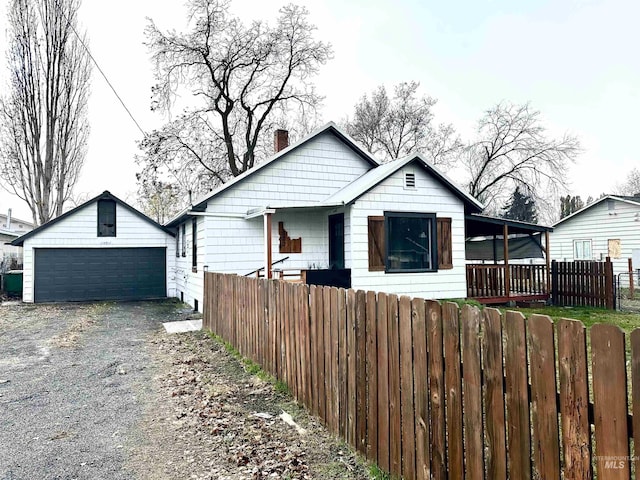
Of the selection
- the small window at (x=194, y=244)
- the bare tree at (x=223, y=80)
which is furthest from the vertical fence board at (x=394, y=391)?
the bare tree at (x=223, y=80)

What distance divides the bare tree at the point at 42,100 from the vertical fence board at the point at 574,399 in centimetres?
2427

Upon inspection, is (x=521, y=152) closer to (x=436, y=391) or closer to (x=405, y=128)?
(x=405, y=128)

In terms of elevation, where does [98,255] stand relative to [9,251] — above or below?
below

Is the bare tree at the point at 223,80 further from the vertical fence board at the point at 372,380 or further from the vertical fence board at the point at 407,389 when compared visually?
the vertical fence board at the point at 407,389

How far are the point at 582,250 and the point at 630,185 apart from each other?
30.0 m

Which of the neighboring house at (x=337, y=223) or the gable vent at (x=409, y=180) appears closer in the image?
the neighboring house at (x=337, y=223)

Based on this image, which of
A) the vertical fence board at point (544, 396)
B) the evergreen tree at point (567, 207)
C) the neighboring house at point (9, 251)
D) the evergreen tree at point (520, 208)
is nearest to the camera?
the vertical fence board at point (544, 396)

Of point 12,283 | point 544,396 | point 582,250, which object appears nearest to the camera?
point 544,396

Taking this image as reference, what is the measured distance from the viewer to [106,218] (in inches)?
677

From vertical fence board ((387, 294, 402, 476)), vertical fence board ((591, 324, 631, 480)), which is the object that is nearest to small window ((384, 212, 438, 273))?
vertical fence board ((387, 294, 402, 476))

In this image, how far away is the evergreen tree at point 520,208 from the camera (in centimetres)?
3162

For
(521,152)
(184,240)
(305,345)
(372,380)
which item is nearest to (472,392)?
(372,380)

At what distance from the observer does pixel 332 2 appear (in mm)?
14617

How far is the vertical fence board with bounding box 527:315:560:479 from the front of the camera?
206 centimetres
